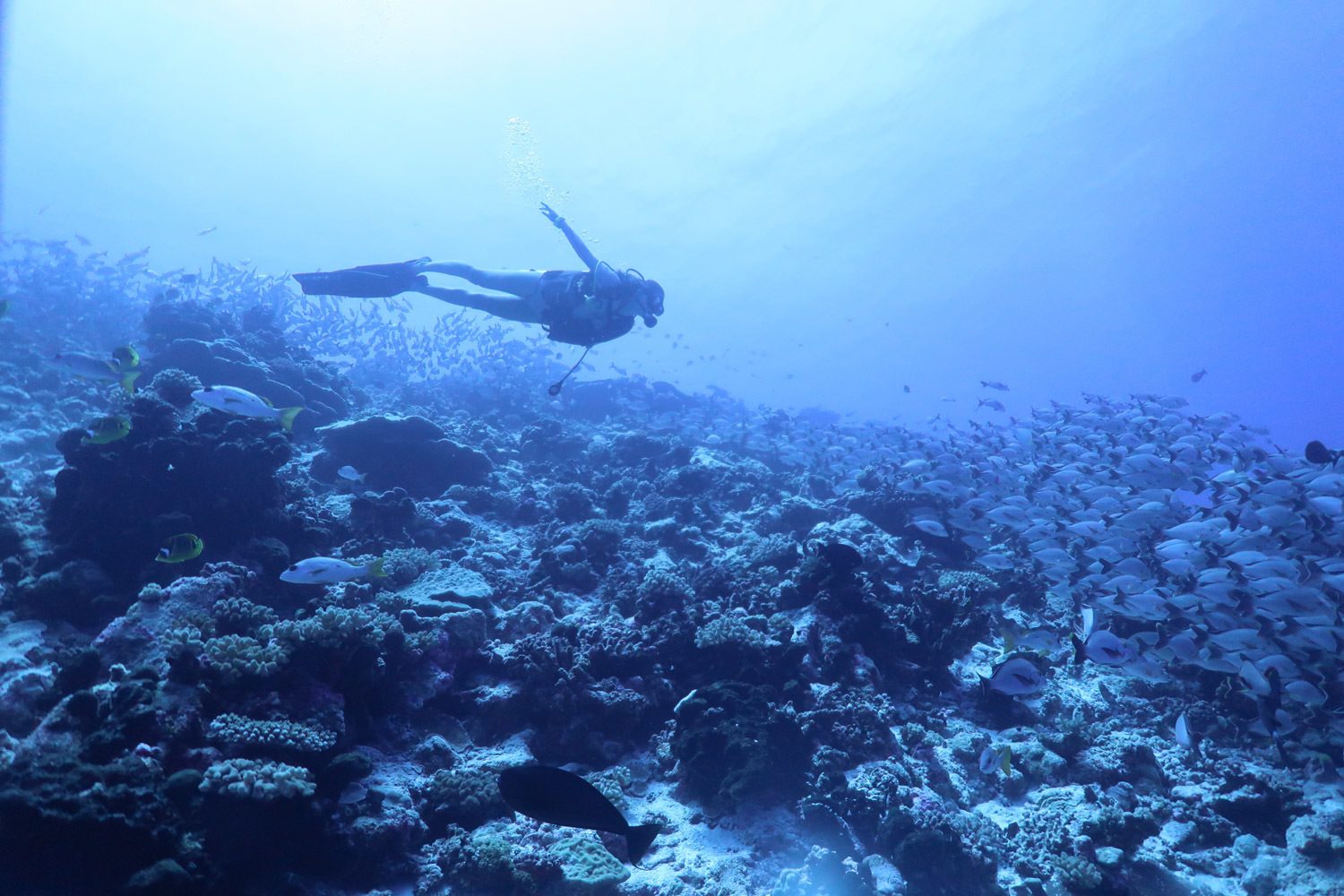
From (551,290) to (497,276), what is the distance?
204 cm

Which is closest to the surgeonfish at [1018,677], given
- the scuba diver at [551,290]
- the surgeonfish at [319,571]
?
the surgeonfish at [319,571]

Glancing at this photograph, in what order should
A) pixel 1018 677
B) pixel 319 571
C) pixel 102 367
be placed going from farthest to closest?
pixel 102 367, pixel 1018 677, pixel 319 571

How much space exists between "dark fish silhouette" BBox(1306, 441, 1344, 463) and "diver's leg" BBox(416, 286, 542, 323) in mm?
14783

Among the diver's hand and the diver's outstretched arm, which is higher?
the diver's hand

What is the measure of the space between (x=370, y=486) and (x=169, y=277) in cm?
2441

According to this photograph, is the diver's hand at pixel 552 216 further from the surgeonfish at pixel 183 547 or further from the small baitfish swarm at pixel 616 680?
the surgeonfish at pixel 183 547

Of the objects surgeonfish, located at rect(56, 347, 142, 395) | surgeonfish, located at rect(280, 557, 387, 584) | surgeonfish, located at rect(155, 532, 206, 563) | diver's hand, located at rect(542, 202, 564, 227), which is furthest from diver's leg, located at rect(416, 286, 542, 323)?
surgeonfish, located at rect(155, 532, 206, 563)

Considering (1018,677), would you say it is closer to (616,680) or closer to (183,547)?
(616,680)

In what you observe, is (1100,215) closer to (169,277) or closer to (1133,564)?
(1133,564)

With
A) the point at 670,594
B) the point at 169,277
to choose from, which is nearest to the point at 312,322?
the point at 169,277

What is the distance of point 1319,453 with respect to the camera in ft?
35.3

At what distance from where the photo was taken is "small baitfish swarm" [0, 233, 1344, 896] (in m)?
4.31

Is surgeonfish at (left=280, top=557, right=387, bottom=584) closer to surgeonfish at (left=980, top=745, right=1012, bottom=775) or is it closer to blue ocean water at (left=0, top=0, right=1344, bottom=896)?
blue ocean water at (left=0, top=0, right=1344, bottom=896)

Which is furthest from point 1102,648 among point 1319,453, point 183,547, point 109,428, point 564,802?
point 109,428
